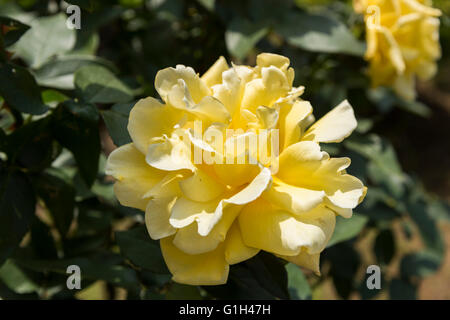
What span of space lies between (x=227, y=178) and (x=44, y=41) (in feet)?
1.62

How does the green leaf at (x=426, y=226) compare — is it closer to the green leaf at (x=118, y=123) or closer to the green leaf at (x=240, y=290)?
the green leaf at (x=240, y=290)

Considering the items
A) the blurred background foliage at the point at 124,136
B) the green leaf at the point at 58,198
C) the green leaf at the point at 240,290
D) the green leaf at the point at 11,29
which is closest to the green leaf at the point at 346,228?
the blurred background foliage at the point at 124,136

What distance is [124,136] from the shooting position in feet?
1.82

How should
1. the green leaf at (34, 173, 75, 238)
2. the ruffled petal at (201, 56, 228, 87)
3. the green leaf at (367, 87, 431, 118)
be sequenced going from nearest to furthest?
the ruffled petal at (201, 56, 228, 87) → the green leaf at (34, 173, 75, 238) → the green leaf at (367, 87, 431, 118)

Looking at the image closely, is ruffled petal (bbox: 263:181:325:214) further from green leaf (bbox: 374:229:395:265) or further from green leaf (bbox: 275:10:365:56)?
green leaf (bbox: 374:229:395:265)

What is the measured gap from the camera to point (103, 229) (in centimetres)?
83

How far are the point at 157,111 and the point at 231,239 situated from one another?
146mm

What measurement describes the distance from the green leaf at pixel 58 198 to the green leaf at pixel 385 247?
0.75 m

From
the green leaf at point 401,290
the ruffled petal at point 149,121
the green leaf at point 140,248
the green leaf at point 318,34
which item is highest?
the ruffled petal at point 149,121

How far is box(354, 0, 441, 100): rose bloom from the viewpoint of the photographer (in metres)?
0.87

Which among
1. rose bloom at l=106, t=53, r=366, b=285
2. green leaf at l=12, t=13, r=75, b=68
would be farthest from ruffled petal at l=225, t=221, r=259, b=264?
green leaf at l=12, t=13, r=75, b=68

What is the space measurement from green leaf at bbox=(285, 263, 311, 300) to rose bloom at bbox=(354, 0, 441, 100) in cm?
42

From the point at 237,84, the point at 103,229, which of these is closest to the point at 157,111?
the point at 237,84

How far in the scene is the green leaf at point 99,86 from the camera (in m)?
0.63
